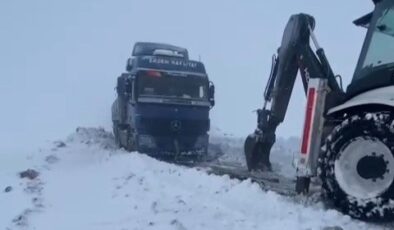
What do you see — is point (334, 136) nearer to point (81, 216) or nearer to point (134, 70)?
point (81, 216)

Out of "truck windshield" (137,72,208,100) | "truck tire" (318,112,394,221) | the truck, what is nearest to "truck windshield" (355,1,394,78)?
the truck

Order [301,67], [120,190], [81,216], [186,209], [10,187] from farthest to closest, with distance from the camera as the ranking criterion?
[10,187]
[120,190]
[301,67]
[81,216]
[186,209]

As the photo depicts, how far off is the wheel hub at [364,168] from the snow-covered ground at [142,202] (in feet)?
1.34

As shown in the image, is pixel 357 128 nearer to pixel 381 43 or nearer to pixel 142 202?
pixel 381 43

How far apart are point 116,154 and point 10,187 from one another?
447cm

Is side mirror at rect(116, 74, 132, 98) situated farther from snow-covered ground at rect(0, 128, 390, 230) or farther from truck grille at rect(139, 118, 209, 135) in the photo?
snow-covered ground at rect(0, 128, 390, 230)

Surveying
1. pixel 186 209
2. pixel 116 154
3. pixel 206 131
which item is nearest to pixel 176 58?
pixel 206 131

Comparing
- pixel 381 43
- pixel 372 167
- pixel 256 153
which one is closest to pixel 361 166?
pixel 372 167

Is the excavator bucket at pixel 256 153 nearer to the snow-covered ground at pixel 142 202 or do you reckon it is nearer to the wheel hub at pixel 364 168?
the snow-covered ground at pixel 142 202

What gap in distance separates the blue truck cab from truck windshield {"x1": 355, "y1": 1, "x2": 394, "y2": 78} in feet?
25.6

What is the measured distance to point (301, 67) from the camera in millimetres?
7852

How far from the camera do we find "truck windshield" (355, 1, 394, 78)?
6.17 m

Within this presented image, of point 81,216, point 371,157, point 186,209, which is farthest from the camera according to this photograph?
point 81,216

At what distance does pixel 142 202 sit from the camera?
735cm
